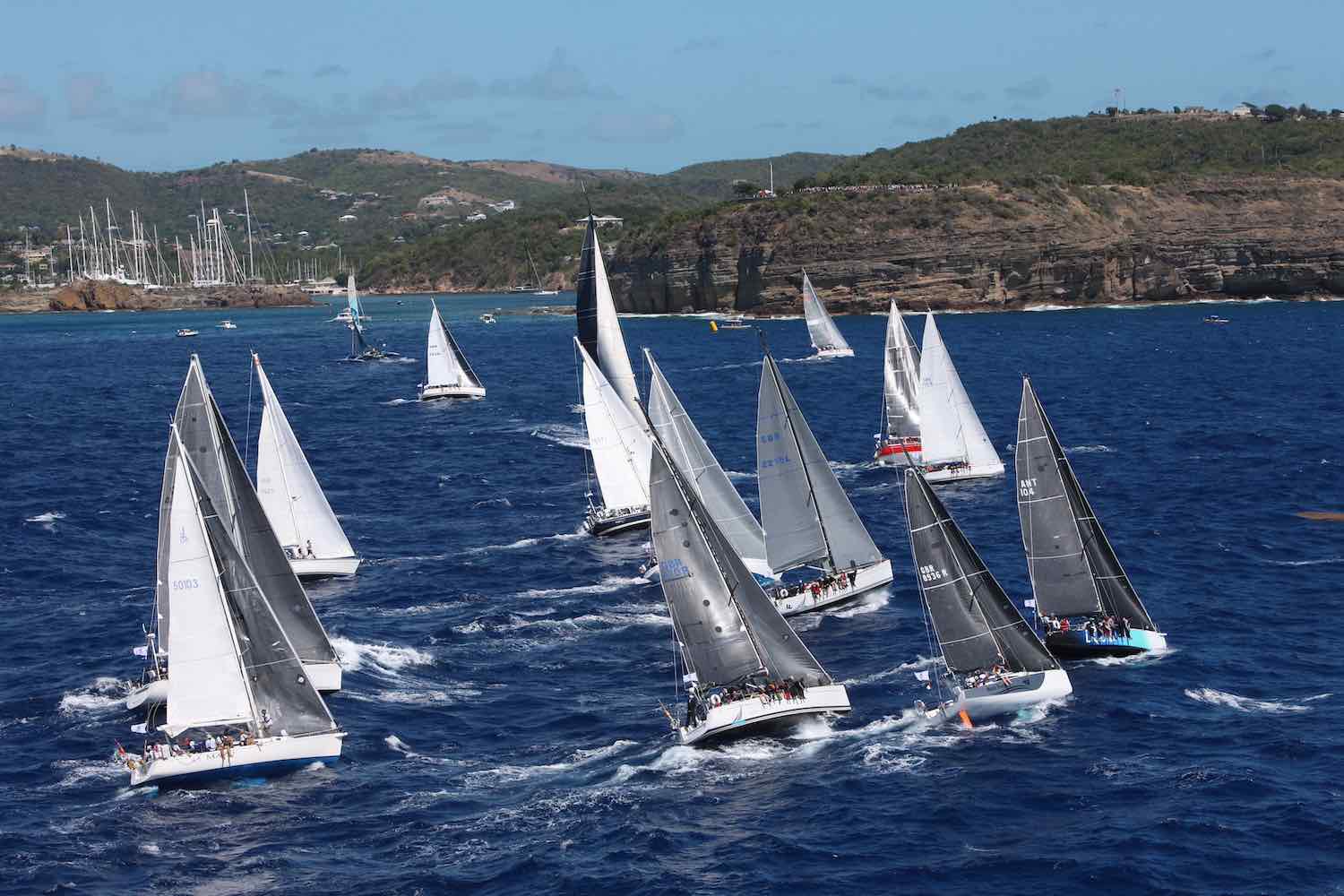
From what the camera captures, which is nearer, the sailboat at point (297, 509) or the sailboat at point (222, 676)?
the sailboat at point (222, 676)

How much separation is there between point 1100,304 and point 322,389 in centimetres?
10661

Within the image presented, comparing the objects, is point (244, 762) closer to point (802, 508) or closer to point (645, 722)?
point (645, 722)

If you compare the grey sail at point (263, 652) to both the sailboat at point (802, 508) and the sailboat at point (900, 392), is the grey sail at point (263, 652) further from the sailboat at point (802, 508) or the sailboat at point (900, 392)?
the sailboat at point (900, 392)

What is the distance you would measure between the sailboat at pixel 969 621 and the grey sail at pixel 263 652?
15829 mm

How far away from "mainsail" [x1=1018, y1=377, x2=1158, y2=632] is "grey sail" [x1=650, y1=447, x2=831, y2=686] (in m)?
9.80

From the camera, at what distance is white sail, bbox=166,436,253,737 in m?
35.9

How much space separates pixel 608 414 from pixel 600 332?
3.90 meters

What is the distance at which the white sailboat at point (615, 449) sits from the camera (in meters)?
62.7

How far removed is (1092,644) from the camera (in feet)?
140

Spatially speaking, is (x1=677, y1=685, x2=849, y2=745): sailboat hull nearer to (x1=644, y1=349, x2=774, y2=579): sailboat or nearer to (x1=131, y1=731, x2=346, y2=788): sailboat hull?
(x1=131, y1=731, x2=346, y2=788): sailboat hull

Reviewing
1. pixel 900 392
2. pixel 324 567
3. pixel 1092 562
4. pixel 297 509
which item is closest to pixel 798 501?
pixel 1092 562

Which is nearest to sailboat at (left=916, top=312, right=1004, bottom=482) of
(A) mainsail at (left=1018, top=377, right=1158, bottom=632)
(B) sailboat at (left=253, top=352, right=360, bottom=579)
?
(A) mainsail at (left=1018, top=377, right=1158, bottom=632)

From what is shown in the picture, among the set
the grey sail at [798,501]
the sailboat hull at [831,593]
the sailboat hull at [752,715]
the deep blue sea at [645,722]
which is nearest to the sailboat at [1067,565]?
the deep blue sea at [645,722]

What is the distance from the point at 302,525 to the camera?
183 ft
